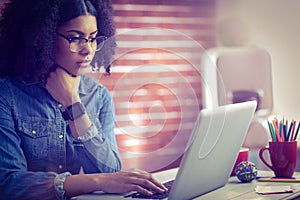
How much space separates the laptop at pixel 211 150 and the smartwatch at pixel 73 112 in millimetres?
428

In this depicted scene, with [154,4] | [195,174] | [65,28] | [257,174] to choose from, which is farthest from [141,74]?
[195,174]

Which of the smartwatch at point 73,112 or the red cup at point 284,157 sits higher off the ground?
the smartwatch at point 73,112

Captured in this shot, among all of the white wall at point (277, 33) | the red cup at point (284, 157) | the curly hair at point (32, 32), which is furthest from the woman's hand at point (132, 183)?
the white wall at point (277, 33)

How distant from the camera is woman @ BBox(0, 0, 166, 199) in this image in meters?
1.88

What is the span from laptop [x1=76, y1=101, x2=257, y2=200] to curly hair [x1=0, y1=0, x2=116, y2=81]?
61 centimetres

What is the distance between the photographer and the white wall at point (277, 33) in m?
3.73

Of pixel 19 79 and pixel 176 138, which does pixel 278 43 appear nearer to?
pixel 176 138

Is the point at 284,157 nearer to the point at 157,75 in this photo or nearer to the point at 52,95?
the point at 52,95

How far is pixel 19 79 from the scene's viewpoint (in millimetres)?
1951

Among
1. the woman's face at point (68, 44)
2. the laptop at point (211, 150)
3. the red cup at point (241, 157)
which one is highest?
the woman's face at point (68, 44)

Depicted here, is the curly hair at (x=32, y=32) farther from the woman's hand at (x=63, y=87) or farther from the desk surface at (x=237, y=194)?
the desk surface at (x=237, y=194)

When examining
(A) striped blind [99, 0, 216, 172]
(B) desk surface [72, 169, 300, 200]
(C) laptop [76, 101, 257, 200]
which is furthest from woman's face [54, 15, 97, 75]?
(A) striped blind [99, 0, 216, 172]

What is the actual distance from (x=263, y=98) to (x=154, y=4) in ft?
2.56

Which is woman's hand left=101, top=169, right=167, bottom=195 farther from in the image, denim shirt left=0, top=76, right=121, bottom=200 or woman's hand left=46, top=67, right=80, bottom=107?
woman's hand left=46, top=67, right=80, bottom=107
